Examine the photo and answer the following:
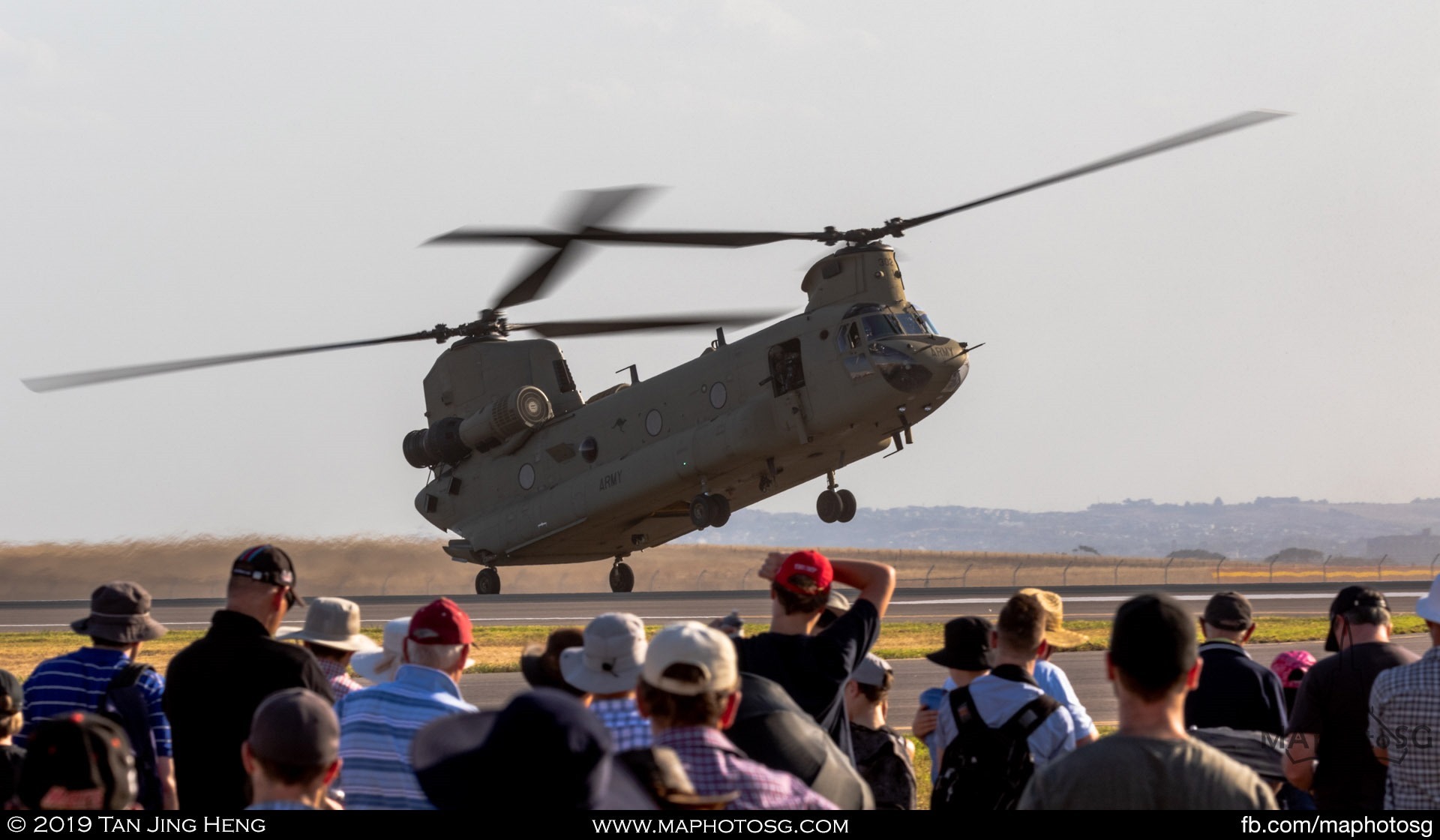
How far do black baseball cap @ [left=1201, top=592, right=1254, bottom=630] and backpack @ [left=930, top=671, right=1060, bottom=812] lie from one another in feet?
4.53

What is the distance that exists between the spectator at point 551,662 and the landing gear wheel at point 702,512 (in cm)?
1826

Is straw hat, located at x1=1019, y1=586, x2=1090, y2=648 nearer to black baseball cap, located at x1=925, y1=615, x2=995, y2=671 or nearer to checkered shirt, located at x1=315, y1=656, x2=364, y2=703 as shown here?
black baseball cap, located at x1=925, y1=615, x2=995, y2=671

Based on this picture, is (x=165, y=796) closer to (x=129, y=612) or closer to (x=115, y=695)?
(x=115, y=695)

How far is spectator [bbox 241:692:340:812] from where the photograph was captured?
428 centimetres

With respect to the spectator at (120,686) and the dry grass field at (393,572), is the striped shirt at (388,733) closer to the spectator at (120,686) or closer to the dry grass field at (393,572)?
the spectator at (120,686)

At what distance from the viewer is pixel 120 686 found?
6.01 meters

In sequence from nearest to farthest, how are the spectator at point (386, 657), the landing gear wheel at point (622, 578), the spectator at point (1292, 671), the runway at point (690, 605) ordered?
the spectator at point (386, 657) < the spectator at point (1292, 671) < the landing gear wheel at point (622, 578) < the runway at point (690, 605)

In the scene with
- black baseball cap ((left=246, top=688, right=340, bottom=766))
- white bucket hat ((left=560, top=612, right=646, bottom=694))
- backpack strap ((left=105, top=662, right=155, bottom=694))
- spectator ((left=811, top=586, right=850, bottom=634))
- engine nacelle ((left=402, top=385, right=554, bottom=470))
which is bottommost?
black baseball cap ((left=246, top=688, right=340, bottom=766))

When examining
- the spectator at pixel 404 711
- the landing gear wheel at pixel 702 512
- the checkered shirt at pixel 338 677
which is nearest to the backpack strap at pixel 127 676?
the spectator at pixel 404 711

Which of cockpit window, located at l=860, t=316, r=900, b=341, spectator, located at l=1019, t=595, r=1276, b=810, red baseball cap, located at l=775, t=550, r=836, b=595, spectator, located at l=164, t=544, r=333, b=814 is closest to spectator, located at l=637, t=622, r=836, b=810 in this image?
spectator, located at l=1019, t=595, r=1276, b=810

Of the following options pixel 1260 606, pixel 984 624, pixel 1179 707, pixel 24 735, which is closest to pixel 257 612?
pixel 24 735

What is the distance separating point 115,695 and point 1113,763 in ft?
13.6

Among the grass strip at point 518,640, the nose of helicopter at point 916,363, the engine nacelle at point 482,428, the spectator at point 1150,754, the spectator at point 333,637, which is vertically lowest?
the spectator at point 1150,754

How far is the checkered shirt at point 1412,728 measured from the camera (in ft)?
18.4
